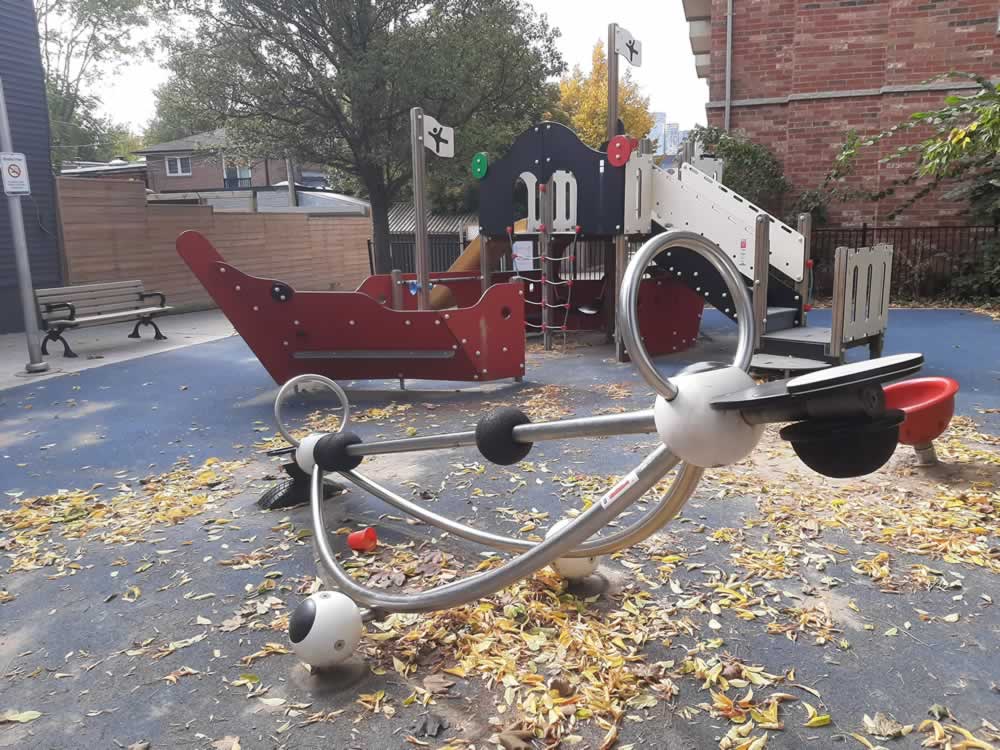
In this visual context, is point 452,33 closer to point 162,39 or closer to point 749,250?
point 162,39

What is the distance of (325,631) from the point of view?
237 cm

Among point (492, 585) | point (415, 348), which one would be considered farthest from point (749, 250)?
A: point (492, 585)

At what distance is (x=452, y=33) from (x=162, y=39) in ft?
21.0

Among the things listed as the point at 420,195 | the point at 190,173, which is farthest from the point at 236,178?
the point at 420,195

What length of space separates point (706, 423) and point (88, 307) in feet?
34.5

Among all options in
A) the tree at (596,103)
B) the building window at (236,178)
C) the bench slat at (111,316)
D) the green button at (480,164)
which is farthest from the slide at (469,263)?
the building window at (236,178)

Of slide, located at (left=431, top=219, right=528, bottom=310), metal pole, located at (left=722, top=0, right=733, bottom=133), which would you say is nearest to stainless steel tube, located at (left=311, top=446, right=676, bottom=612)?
slide, located at (left=431, top=219, right=528, bottom=310)

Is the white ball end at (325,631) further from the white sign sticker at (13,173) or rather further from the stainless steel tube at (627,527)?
the white sign sticker at (13,173)

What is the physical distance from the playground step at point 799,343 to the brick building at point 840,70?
771cm

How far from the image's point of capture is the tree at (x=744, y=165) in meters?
13.6

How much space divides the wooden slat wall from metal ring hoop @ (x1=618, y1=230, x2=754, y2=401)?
12.1 metres

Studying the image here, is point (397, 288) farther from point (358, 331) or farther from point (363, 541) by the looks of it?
point (363, 541)

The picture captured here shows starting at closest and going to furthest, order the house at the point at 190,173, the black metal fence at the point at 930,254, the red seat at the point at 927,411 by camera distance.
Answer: the red seat at the point at 927,411
the black metal fence at the point at 930,254
the house at the point at 190,173

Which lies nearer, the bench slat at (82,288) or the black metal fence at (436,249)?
the bench slat at (82,288)
